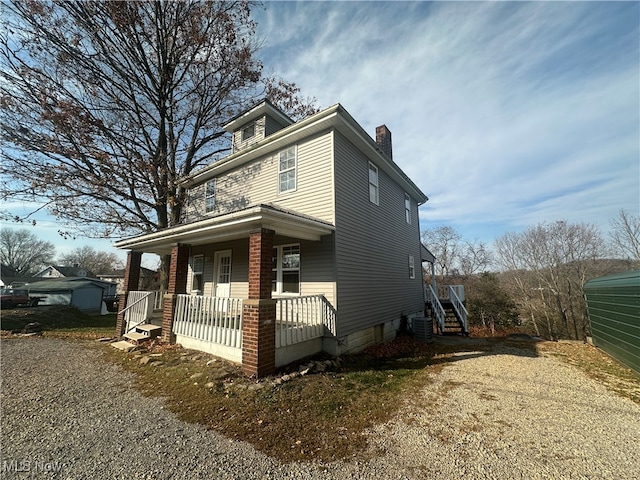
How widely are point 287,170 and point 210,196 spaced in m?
5.00

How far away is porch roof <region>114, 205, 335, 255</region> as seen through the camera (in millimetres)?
5727

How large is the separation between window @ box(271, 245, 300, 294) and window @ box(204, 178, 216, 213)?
5058 mm

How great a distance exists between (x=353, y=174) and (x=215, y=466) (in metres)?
7.89

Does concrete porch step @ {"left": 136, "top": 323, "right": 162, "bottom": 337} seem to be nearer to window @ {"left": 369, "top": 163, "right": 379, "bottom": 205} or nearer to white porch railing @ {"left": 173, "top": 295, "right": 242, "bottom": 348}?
white porch railing @ {"left": 173, "top": 295, "right": 242, "bottom": 348}

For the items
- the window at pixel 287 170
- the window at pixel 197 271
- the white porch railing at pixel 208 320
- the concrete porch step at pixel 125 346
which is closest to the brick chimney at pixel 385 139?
the window at pixel 287 170

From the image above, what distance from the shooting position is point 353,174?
8836mm

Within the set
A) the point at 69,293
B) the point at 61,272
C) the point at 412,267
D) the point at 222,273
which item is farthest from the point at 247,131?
the point at 61,272

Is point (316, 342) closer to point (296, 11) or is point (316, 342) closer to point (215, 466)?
point (215, 466)

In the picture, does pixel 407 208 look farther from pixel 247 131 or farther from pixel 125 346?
pixel 125 346

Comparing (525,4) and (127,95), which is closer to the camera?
(525,4)

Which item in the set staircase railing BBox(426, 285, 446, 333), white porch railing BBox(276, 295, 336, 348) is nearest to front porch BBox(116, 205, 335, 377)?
white porch railing BBox(276, 295, 336, 348)

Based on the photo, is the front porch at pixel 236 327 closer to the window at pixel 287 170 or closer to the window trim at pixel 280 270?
the window trim at pixel 280 270

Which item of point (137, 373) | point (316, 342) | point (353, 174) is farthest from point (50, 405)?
point (353, 174)

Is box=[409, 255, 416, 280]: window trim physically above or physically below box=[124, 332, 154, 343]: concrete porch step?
above
